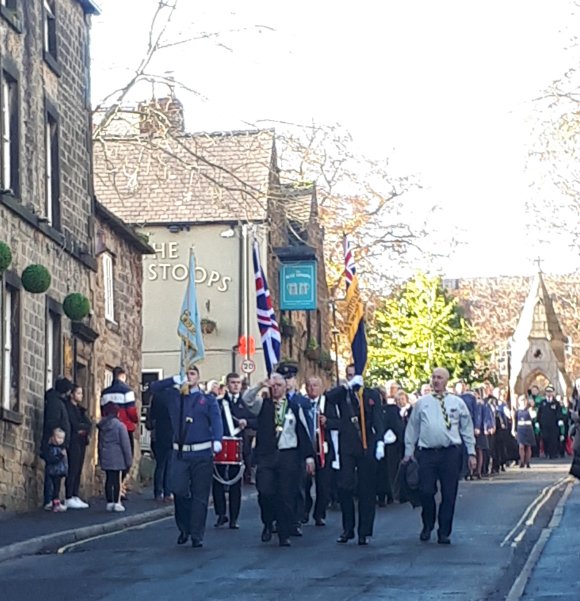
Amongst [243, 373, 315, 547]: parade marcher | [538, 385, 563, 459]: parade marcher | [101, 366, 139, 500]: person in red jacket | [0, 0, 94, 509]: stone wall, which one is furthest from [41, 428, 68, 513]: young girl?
[538, 385, 563, 459]: parade marcher

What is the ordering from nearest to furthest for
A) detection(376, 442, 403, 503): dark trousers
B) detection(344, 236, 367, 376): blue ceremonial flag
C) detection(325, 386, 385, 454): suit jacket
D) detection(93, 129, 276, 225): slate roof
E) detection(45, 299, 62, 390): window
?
detection(325, 386, 385, 454): suit jacket < detection(344, 236, 367, 376): blue ceremonial flag < detection(376, 442, 403, 503): dark trousers < detection(45, 299, 62, 390): window < detection(93, 129, 276, 225): slate roof

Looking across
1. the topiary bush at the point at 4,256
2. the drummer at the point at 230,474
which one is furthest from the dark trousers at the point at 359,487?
the topiary bush at the point at 4,256

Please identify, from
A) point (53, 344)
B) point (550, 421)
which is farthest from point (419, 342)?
point (53, 344)

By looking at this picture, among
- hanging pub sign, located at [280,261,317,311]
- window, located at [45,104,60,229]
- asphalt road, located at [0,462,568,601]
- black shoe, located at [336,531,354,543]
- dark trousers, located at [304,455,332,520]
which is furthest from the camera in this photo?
hanging pub sign, located at [280,261,317,311]

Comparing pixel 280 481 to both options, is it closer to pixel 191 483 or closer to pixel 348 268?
pixel 191 483

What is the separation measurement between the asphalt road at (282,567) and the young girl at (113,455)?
3.10 m

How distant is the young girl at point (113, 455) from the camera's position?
79.1ft

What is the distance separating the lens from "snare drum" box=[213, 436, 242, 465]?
20.4 m

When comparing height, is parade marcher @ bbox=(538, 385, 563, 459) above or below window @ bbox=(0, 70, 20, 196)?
below

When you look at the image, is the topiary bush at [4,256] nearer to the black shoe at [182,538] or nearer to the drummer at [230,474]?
the drummer at [230,474]

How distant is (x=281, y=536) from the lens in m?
17.6

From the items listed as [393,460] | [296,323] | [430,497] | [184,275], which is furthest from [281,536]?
[296,323]

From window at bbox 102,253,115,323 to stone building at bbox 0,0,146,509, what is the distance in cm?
30

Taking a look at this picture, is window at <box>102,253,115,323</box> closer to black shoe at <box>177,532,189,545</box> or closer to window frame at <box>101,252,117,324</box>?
window frame at <box>101,252,117,324</box>
